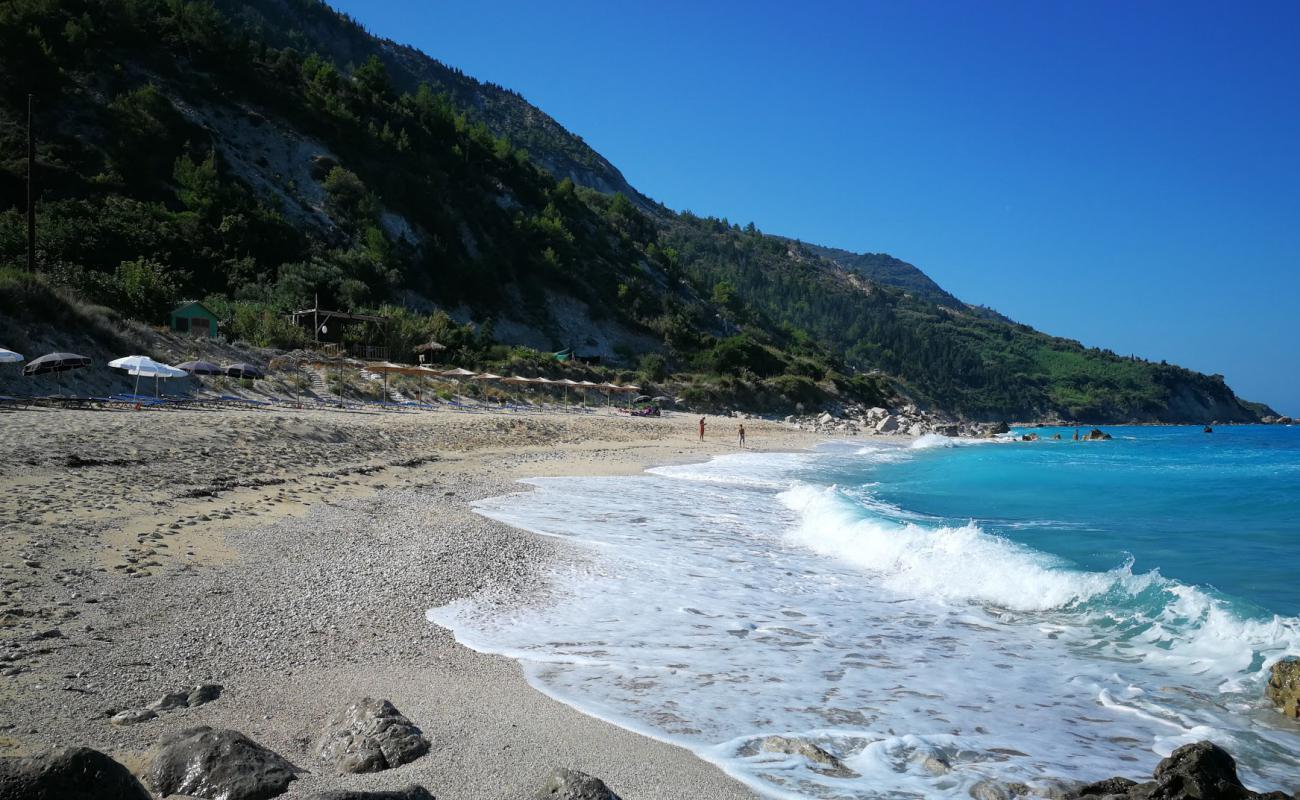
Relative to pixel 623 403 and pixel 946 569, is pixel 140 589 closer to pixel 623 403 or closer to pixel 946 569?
pixel 946 569

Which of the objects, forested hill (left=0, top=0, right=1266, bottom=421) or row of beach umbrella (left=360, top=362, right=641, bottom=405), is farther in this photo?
forested hill (left=0, top=0, right=1266, bottom=421)

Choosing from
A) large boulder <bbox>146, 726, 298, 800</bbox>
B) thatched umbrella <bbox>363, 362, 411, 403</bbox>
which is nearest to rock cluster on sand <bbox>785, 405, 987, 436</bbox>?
thatched umbrella <bbox>363, 362, 411, 403</bbox>

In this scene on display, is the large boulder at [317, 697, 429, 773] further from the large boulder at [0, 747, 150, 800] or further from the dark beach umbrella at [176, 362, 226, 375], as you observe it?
the dark beach umbrella at [176, 362, 226, 375]

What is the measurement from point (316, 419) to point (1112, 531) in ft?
62.1

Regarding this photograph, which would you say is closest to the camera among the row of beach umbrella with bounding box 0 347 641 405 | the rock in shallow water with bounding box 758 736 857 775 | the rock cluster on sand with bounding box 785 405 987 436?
the rock in shallow water with bounding box 758 736 857 775

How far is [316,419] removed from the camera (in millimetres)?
19469

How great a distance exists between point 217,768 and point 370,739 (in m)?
0.74

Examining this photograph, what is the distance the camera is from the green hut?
31141mm

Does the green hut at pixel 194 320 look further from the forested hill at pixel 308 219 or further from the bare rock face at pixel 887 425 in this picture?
the bare rock face at pixel 887 425

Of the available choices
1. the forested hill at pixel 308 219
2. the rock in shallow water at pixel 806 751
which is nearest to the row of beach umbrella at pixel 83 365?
the forested hill at pixel 308 219

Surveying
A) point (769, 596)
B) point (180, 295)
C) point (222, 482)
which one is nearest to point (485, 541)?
point (769, 596)

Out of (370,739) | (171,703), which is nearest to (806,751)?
(370,739)

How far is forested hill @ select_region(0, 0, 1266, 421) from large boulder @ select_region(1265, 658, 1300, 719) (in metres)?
27.4

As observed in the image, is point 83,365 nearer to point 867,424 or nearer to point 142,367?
point 142,367
